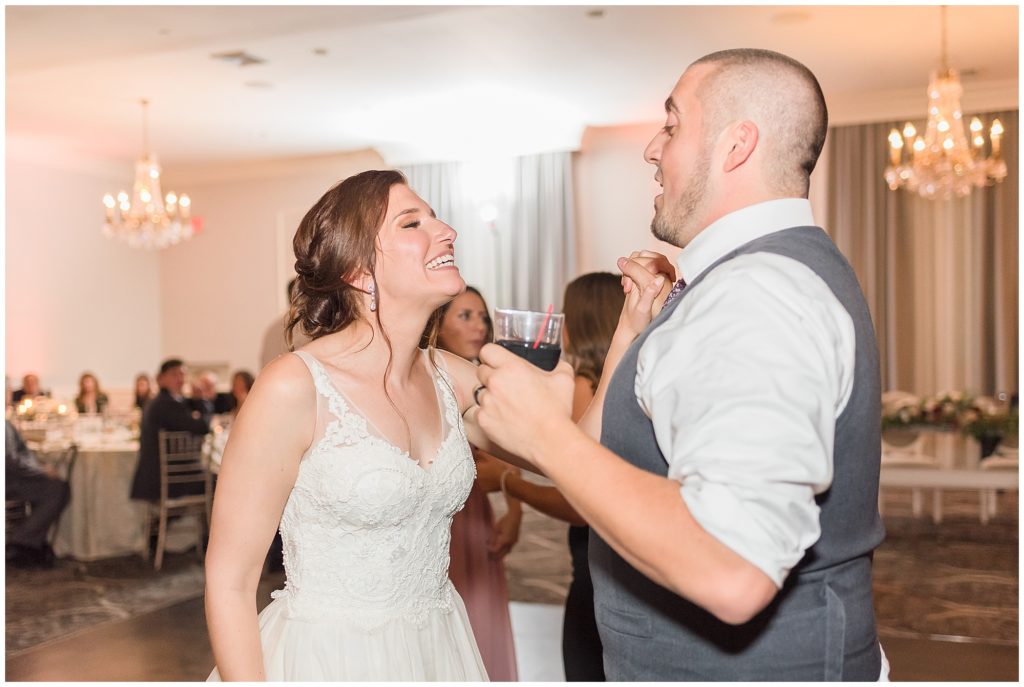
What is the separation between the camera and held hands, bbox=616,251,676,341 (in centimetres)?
178

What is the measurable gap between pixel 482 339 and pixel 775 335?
2649mm

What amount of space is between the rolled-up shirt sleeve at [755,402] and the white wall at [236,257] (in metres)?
11.1

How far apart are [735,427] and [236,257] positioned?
12186 millimetres

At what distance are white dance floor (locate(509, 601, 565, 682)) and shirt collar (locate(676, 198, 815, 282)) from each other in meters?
2.87

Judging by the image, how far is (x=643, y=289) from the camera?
70.6 inches

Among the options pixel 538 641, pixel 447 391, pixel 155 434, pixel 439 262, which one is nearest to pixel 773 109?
pixel 439 262

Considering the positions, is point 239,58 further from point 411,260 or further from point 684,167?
point 684,167

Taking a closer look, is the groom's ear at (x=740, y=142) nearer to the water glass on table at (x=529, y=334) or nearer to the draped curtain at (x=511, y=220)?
the water glass on table at (x=529, y=334)

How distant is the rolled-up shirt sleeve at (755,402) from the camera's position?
3.29ft

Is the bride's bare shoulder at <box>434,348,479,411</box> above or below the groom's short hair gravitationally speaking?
below

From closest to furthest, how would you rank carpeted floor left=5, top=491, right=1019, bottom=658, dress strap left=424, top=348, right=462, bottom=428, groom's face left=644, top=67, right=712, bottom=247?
groom's face left=644, top=67, right=712, bottom=247 → dress strap left=424, top=348, right=462, bottom=428 → carpeted floor left=5, top=491, right=1019, bottom=658

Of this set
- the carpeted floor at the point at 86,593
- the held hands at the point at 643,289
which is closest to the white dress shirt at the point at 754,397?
the held hands at the point at 643,289

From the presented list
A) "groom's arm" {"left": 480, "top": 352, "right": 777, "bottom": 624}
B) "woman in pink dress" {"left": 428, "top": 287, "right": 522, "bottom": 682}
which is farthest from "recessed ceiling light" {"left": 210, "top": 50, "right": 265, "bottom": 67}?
"groom's arm" {"left": 480, "top": 352, "right": 777, "bottom": 624}

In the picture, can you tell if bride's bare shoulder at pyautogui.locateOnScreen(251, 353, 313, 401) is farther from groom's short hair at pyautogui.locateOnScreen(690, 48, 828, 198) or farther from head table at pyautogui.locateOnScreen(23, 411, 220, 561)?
head table at pyautogui.locateOnScreen(23, 411, 220, 561)
